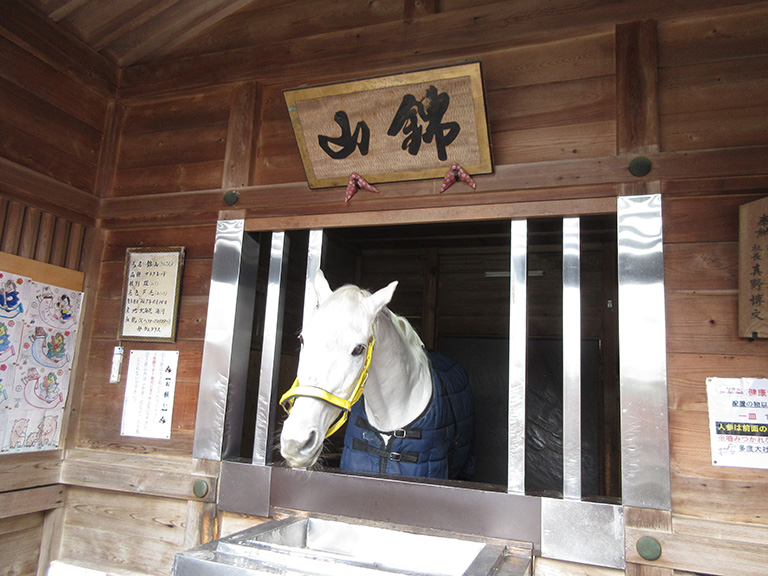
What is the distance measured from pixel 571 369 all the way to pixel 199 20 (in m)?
3.73

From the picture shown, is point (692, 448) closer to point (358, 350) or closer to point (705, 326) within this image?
point (705, 326)

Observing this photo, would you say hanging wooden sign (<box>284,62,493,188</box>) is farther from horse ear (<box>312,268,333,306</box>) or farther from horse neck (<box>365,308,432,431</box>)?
horse neck (<box>365,308,432,431</box>)

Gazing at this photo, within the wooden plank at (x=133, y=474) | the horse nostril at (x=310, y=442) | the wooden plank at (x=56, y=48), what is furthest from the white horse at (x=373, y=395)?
the wooden plank at (x=56, y=48)

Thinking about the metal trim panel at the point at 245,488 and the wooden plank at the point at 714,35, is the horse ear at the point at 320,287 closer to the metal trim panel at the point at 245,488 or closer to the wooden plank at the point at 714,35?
the metal trim panel at the point at 245,488

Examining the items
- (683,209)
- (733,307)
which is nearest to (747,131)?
(683,209)

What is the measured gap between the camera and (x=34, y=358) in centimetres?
344

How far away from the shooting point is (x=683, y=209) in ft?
8.76

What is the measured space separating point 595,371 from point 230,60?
4.64m

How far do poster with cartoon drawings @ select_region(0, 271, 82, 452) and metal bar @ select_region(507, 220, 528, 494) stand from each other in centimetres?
311

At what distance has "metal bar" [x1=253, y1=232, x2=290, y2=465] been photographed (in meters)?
3.23

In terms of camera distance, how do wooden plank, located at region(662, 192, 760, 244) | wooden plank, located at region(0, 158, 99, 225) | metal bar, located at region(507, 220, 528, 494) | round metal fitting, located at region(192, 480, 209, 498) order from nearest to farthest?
wooden plank, located at region(662, 192, 760, 244) → metal bar, located at region(507, 220, 528, 494) → round metal fitting, located at region(192, 480, 209, 498) → wooden plank, located at region(0, 158, 99, 225)

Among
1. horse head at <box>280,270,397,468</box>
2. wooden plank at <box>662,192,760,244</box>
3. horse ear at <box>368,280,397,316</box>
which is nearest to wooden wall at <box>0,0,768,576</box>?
wooden plank at <box>662,192,760,244</box>

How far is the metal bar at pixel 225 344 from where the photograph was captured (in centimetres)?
332

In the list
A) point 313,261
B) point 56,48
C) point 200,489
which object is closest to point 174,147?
point 56,48
